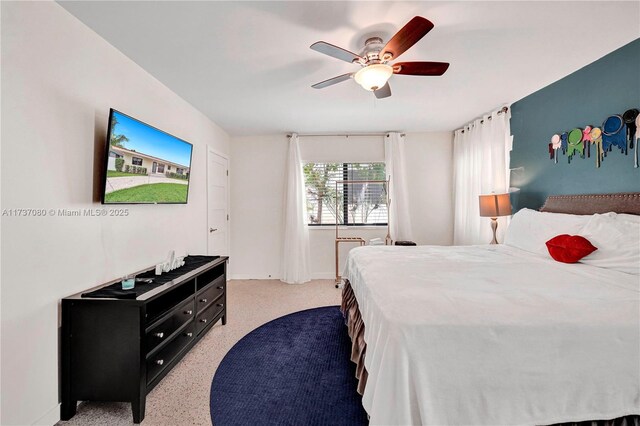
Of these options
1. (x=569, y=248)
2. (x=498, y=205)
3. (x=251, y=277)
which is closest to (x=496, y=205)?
(x=498, y=205)

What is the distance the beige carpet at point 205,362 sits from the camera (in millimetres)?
1688

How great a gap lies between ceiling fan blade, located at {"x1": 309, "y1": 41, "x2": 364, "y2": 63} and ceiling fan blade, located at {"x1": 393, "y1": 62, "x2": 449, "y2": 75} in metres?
0.32

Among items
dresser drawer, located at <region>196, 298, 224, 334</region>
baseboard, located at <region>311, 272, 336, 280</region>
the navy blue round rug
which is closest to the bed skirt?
the navy blue round rug

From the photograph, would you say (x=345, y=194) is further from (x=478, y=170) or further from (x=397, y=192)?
(x=478, y=170)

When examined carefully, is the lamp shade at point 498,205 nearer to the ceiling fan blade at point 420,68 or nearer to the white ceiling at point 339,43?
the white ceiling at point 339,43

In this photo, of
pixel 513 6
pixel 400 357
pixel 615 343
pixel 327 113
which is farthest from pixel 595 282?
pixel 327 113

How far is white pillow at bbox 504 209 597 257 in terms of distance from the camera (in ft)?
7.54

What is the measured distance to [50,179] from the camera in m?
1.62

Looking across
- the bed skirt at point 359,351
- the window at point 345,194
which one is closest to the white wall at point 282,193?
the window at point 345,194

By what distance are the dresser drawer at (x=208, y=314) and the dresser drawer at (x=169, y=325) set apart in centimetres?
16

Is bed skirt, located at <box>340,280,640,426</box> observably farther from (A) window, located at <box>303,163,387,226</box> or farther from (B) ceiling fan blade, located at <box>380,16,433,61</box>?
(A) window, located at <box>303,163,387,226</box>

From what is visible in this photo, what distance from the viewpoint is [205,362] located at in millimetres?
2264

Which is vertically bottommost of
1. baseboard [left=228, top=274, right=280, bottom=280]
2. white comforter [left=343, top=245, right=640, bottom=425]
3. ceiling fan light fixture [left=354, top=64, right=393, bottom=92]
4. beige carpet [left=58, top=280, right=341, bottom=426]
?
beige carpet [left=58, top=280, right=341, bottom=426]

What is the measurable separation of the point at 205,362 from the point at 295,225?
2.61m
